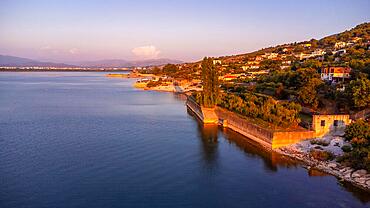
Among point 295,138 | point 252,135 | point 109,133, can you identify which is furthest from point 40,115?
point 295,138

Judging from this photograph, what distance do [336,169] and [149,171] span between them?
23.9ft

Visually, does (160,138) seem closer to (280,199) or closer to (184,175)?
(184,175)

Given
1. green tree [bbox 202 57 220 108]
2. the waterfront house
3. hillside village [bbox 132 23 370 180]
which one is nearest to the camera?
hillside village [bbox 132 23 370 180]

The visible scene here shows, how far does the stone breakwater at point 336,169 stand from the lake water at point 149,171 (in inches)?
15.2

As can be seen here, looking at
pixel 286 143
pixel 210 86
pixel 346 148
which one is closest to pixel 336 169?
pixel 346 148

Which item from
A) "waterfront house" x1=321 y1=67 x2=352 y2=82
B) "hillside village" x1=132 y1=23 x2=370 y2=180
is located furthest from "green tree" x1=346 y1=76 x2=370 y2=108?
"waterfront house" x1=321 y1=67 x2=352 y2=82

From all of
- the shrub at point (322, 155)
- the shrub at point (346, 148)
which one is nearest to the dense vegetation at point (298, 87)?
the shrub at point (346, 148)

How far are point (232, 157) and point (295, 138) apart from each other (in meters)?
3.22

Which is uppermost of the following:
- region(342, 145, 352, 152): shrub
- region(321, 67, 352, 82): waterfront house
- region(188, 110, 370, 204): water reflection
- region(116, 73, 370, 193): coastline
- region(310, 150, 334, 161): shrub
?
region(321, 67, 352, 82): waterfront house

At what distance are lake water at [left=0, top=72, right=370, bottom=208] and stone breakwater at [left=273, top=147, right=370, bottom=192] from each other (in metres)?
0.39

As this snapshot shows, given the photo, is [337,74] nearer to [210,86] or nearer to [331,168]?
[210,86]

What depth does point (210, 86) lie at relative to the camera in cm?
2783

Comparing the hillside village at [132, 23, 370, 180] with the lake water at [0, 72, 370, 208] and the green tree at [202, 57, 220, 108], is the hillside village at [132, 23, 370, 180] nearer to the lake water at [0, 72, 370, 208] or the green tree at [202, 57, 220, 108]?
the green tree at [202, 57, 220, 108]

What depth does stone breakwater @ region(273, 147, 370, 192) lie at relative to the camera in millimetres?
13214
